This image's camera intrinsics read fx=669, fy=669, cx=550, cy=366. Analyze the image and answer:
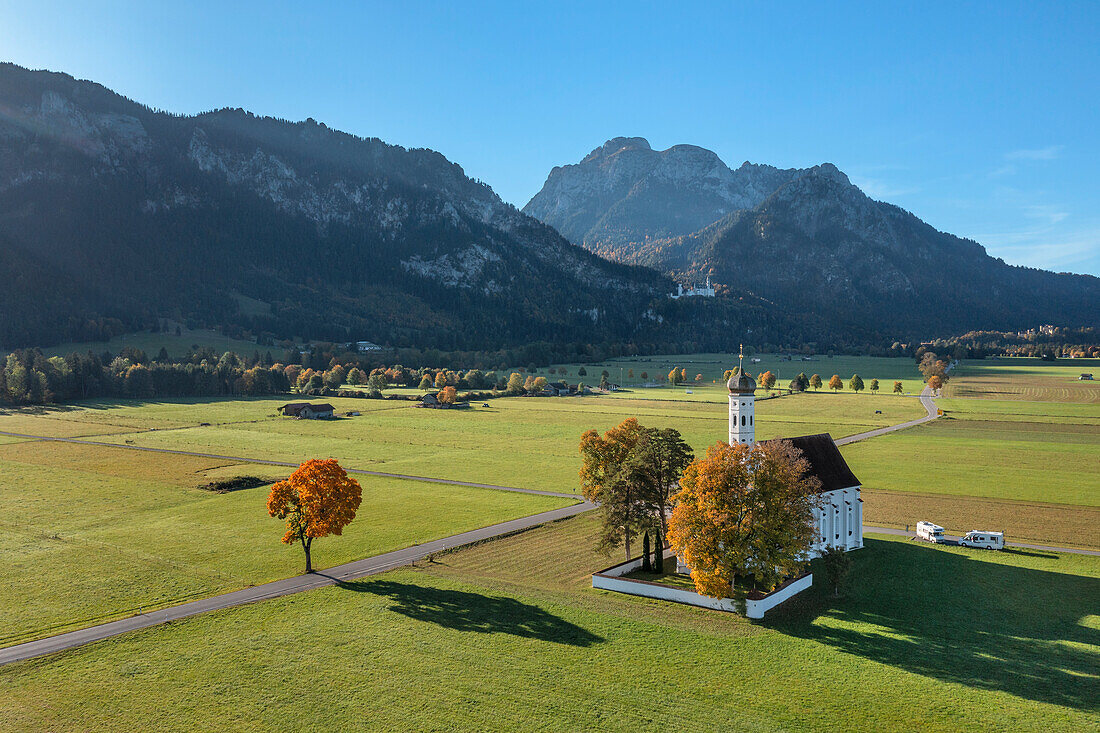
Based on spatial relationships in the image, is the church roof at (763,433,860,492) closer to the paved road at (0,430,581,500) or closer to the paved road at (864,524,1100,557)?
the paved road at (864,524,1100,557)

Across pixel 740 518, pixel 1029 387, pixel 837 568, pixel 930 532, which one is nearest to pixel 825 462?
pixel 930 532

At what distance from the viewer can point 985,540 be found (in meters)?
53.1

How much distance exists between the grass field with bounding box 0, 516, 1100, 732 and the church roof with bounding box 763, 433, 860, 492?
330 inches

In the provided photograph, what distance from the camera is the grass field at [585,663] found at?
29.4 meters

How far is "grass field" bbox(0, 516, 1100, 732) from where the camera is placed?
29406 mm

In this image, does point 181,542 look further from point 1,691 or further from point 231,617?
point 1,691

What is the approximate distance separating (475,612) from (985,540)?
134 feet

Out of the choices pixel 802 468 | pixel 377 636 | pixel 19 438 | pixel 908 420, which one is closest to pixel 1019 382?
pixel 908 420

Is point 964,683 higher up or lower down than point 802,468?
lower down

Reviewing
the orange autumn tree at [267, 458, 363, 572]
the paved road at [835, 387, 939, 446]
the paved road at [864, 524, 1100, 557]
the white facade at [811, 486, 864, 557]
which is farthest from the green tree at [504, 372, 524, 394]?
the white facade at [811, 486, 864, 557]

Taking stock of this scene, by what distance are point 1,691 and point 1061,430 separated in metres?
133

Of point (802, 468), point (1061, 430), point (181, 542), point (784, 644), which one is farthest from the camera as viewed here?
point (1061, 430)

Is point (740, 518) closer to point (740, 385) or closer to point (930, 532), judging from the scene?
point (740, 385)

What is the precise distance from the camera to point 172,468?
84750 millimetres
